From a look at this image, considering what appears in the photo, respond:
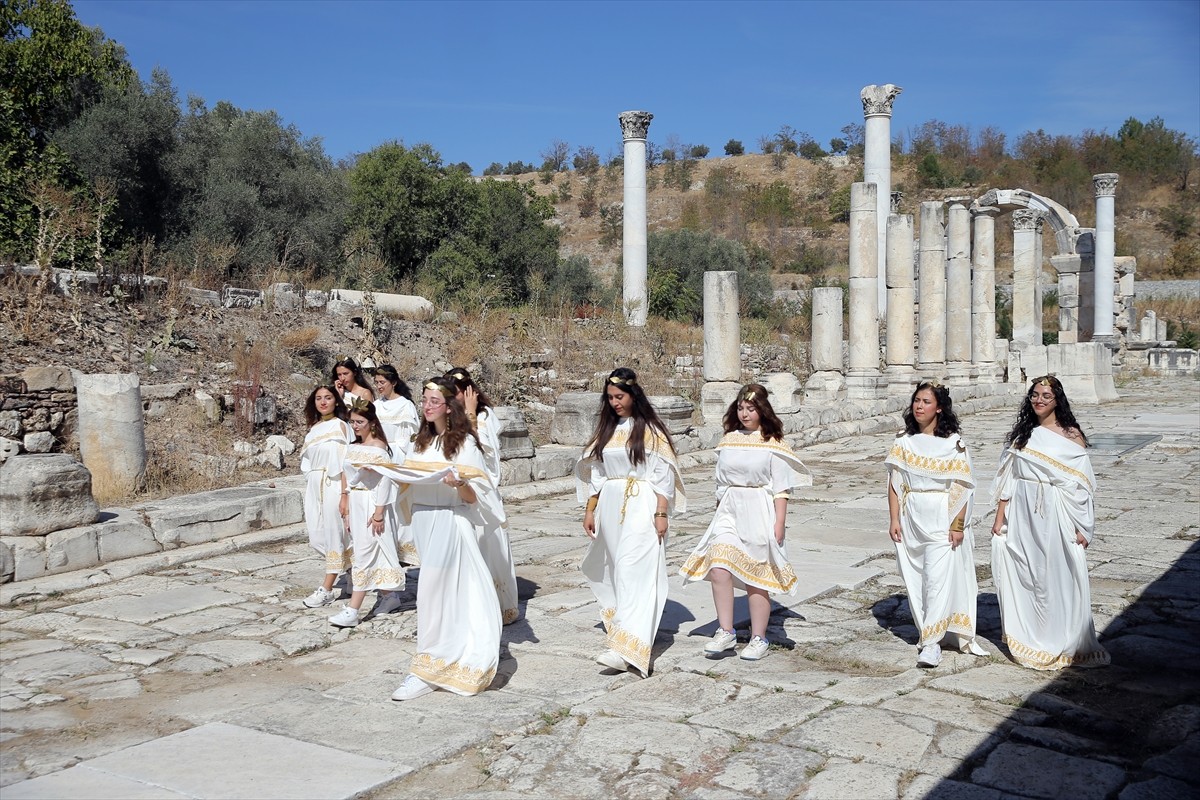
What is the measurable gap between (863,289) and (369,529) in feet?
54.0

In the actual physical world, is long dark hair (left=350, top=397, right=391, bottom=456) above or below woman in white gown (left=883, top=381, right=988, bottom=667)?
above

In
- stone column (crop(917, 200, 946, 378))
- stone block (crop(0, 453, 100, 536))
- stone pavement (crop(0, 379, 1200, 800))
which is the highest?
stone column (crop(917, 200, 946, 378))

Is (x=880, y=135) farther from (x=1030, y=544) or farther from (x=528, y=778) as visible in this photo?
(x=528, y=778)

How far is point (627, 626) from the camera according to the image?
18.9 ft

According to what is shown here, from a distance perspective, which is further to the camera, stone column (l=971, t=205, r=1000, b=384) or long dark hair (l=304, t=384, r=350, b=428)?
stone column (l=971, t=205, r=1000, b=384)

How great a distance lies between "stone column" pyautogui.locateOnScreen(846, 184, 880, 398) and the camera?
21219mm

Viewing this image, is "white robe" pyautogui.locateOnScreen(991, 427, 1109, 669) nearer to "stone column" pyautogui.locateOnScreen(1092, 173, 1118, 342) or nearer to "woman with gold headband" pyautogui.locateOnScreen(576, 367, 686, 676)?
"woman with gold headband" pyautogui.locateOnScreen(576, 367, 686, 676)

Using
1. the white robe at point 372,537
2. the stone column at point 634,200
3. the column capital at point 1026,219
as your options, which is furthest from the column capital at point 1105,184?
the white robe at point 372,537

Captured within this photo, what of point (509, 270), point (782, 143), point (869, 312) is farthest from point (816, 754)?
point (782, 143)

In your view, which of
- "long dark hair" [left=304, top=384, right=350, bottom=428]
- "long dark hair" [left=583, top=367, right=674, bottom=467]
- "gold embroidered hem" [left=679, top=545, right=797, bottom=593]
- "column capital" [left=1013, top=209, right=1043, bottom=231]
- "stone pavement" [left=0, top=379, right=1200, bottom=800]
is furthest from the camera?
"column capital" [left=1013, top=209, right=1043, bottom=231]

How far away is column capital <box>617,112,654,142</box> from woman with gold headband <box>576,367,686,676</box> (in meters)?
21.6

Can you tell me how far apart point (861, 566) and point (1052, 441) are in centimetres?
273

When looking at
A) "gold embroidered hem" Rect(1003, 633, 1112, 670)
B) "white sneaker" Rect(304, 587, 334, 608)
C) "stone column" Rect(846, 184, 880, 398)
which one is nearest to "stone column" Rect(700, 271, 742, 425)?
"stone column" Rect(846, 184, 880, 398)

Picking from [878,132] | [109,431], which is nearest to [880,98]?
[878,132]
